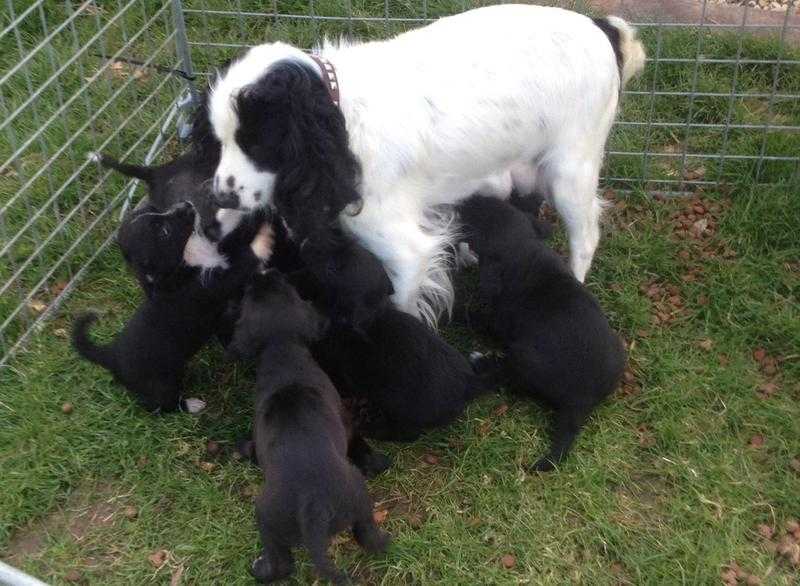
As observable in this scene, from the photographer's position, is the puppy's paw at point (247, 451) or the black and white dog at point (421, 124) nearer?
the black and white dog at point (421, 124)

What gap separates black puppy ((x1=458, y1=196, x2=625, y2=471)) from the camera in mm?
3080

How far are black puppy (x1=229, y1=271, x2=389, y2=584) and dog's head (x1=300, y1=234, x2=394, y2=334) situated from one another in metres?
0.13

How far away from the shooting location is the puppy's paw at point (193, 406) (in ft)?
10.9

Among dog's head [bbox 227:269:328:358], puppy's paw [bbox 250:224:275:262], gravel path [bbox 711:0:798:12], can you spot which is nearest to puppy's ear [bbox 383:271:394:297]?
dog's head [bbox 227:269:328:358]

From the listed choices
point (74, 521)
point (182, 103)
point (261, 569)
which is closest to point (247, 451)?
point (261, 569)

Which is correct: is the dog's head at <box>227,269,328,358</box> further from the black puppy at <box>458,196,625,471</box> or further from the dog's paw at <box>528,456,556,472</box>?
the dog's paw at <box>528,456,556,472</box>

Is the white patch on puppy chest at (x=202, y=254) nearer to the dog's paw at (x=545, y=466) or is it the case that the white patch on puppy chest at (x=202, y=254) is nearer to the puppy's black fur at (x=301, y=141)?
the puppy's black fur at (x=301, y=141)

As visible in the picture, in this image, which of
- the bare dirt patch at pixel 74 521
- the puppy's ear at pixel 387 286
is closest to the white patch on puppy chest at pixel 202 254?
the puppy's ear at pixel 387 286

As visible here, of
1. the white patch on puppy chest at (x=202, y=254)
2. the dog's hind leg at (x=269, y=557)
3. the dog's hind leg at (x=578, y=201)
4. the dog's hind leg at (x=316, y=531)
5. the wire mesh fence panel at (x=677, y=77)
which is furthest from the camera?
the wire mesh fence panel at (x=677, y=77)

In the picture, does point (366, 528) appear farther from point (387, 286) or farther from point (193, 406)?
point (193, 406)

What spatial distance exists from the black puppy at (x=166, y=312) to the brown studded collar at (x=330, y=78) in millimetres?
516

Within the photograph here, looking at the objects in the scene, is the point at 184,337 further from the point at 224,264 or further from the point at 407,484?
the point at 407,484

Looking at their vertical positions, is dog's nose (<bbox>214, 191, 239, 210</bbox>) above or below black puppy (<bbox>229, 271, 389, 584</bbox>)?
above

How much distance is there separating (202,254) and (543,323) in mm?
1167
